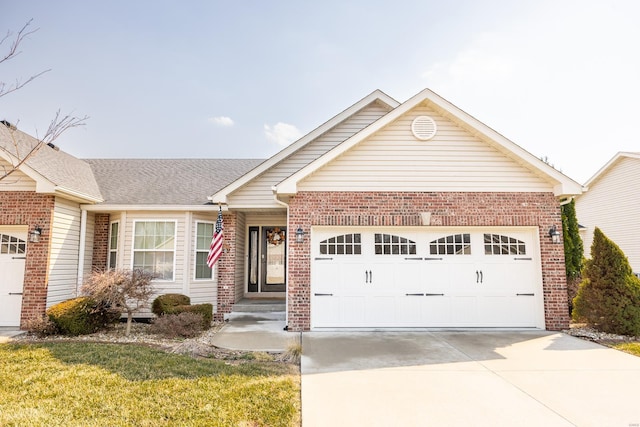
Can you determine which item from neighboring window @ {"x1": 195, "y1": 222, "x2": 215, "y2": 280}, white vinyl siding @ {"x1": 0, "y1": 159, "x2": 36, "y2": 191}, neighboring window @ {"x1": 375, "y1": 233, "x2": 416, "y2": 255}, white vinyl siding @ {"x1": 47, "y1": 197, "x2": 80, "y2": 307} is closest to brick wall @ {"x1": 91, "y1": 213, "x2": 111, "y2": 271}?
white vinyl siding @ {"x1": 47, "y1": 197, "x2": 80, "y2": 307}

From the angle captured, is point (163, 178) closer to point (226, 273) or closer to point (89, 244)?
point (89, 244)

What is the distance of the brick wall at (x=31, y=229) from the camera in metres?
8.42

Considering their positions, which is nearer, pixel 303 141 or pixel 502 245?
pixel 502 245

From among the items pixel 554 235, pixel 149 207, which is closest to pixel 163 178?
pixel 149 207

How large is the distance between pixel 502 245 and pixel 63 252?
38.3ft

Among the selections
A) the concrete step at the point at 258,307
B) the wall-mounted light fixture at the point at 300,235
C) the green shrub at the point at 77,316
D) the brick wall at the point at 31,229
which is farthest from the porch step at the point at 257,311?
the brick wall at the point at 31,229

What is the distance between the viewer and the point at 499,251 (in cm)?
875

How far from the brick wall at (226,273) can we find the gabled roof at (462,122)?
260 cm

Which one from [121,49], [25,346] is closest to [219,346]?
[25,346]

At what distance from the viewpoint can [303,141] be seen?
10.5 metres

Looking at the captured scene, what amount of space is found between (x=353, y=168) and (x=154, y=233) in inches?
246

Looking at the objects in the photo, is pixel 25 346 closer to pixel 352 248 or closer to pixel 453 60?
pixel 352 248

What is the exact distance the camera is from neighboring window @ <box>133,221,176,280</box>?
10.0m

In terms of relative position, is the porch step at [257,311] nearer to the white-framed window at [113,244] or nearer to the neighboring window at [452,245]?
the white-framed window at [113,244]
